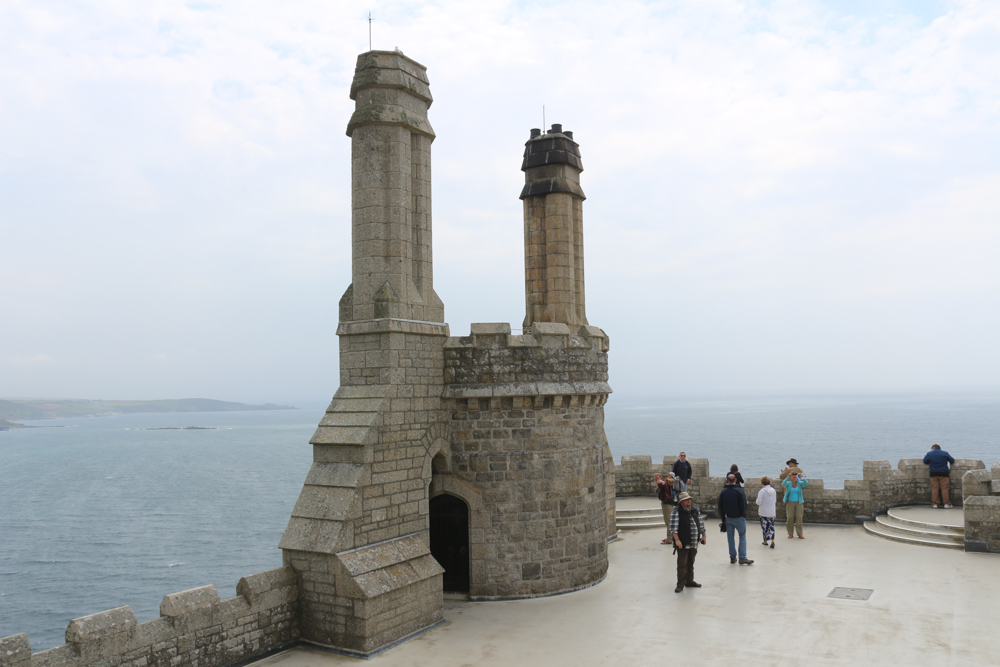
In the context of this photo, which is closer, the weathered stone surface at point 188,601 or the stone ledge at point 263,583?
the weathered stone surface at point 188,601

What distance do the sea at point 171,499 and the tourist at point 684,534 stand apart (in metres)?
19.4

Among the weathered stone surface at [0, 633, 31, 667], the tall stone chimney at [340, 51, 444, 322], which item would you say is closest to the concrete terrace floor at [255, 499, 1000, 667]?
the weathered stone surface at [0, 633, 31, 667]

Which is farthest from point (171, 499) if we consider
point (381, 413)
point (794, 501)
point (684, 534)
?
point (684, 534)

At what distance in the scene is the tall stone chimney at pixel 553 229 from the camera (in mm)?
A: 14992

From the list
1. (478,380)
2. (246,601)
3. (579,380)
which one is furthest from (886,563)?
(246,601)

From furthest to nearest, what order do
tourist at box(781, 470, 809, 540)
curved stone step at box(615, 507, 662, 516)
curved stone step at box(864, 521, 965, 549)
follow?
curved stone step at box(615, 507, 662, 516), tourist at box(781, 470, 809, 540), curved stone step at box(864, 521, 965, 549)

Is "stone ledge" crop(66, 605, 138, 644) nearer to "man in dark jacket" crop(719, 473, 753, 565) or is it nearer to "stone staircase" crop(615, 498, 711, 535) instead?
"man in dark jacket" crop(719, 473, 753, 565)

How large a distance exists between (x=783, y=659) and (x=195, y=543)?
36677 mm

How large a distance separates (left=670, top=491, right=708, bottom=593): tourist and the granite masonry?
1.44 m

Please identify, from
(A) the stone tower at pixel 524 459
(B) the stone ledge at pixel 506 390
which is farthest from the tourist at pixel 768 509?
(B) the stone ledge at pixel 506 390

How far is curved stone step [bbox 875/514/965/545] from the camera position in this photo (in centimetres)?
1440

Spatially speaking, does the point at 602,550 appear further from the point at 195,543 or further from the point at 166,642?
the point at 195,543

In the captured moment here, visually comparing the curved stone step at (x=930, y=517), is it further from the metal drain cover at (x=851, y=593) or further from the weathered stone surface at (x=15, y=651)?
the weathered stone surface at (x=15, y=651)

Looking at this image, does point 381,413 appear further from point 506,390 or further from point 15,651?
point 15,651
